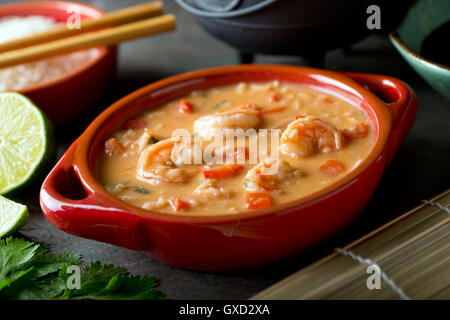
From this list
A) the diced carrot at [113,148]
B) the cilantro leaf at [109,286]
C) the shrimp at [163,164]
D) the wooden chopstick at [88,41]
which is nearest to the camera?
the cilantro leaf at [109,286]

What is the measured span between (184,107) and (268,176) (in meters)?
0.65

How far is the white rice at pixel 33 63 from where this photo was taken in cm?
293

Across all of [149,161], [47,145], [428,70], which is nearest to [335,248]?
[149,161]

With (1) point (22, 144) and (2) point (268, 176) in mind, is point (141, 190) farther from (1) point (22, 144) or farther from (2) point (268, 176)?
(1) point (22, 144)

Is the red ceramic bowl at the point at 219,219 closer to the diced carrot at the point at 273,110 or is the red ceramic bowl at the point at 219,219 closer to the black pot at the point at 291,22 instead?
the diced carrot at the point at 273,110

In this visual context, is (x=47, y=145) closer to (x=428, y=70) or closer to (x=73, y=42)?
(x=73, y=42)

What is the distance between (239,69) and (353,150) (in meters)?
0.71

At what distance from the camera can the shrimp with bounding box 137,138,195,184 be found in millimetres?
1944

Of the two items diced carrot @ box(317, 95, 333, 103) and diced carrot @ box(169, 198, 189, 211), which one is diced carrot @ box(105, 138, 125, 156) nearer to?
diced carrot @ box(169, 198, 189, 211)

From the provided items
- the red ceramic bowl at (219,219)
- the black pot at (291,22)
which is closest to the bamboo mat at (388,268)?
the red ceramic bowl at (219,219)

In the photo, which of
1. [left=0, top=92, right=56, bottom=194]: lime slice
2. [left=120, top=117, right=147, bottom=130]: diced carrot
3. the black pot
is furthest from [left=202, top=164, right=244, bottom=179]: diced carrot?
the black pot

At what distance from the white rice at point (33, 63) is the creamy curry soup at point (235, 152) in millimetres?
854

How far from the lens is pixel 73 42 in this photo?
2881 mm

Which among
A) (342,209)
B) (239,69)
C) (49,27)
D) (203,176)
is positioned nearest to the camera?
(342,209)
